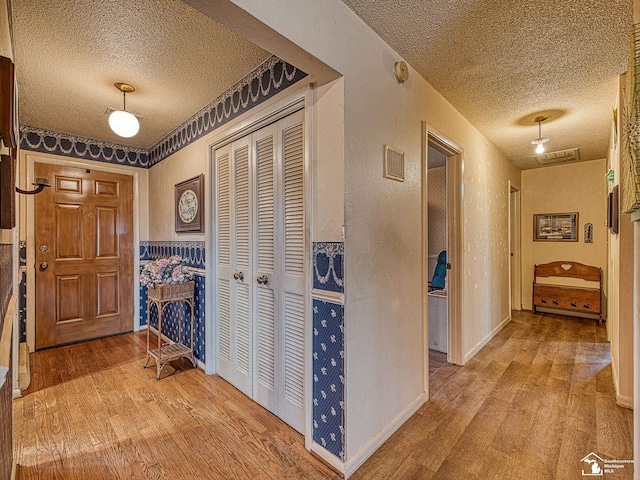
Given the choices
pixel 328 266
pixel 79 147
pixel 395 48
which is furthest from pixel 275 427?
pixel 79 147

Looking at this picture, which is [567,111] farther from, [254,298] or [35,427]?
[35,427]

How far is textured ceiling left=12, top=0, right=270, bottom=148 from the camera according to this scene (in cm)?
162

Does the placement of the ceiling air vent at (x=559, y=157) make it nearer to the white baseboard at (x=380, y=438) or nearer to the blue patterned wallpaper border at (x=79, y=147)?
the white baseboard at (x=380, y=438)

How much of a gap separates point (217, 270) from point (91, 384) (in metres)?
1.33

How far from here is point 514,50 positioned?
1.86 m

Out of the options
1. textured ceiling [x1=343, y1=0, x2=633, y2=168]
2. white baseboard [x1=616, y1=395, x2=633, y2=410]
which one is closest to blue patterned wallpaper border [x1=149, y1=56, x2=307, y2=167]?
textured ceiling [x1=343, y1=0, x2=633, y2=168]

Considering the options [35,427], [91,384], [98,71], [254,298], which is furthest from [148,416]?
[98,71]

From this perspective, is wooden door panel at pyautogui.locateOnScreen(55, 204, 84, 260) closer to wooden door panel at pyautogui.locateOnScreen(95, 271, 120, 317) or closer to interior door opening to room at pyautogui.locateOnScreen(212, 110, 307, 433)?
wooden door panel at pyautogui.locateOnScreen(95, 271, 120, 317)

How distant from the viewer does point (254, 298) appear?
7.33 feet

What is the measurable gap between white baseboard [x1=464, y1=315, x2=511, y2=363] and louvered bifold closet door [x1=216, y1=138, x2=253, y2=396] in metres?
2.03

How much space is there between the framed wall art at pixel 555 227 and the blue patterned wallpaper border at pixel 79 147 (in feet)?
18.7

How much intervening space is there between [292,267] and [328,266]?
1.26 feet

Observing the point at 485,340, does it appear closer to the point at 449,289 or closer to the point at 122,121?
the point at 449,289

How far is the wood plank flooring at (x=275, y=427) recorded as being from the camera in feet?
5.22
